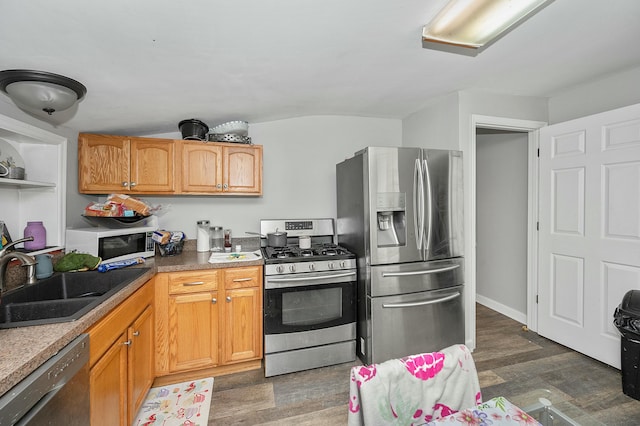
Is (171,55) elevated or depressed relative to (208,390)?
elevated

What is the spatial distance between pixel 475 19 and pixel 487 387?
7.78ft

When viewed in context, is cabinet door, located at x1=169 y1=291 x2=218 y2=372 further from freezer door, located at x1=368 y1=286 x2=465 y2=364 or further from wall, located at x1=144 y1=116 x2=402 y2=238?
freezer door, located at x1=368 y1=286 x2=465 y2=364

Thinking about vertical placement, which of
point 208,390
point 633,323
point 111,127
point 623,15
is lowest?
point 208,390

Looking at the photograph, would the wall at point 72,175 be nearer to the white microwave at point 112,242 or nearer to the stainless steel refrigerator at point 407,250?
the white microwave at point 112,242

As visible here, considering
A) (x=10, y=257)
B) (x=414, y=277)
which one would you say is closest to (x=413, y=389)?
(x=414, y=277)

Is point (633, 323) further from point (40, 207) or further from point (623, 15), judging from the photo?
point (40, 207)

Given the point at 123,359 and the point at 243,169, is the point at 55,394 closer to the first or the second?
the point at 123,359

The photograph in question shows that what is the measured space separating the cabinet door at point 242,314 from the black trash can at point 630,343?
8.64 ft

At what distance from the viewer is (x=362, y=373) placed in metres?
0.84

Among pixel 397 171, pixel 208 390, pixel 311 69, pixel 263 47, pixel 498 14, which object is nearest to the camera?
pixel 498 14

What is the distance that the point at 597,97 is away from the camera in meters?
2.39

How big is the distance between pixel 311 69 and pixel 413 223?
1.40 metres

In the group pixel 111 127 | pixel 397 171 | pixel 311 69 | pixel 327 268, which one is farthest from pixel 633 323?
pixel 111 127

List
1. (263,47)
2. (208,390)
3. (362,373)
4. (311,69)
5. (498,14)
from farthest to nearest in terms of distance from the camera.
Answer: (208,390) < (311,69) < (263,47) < (498,14) < (362,373)
